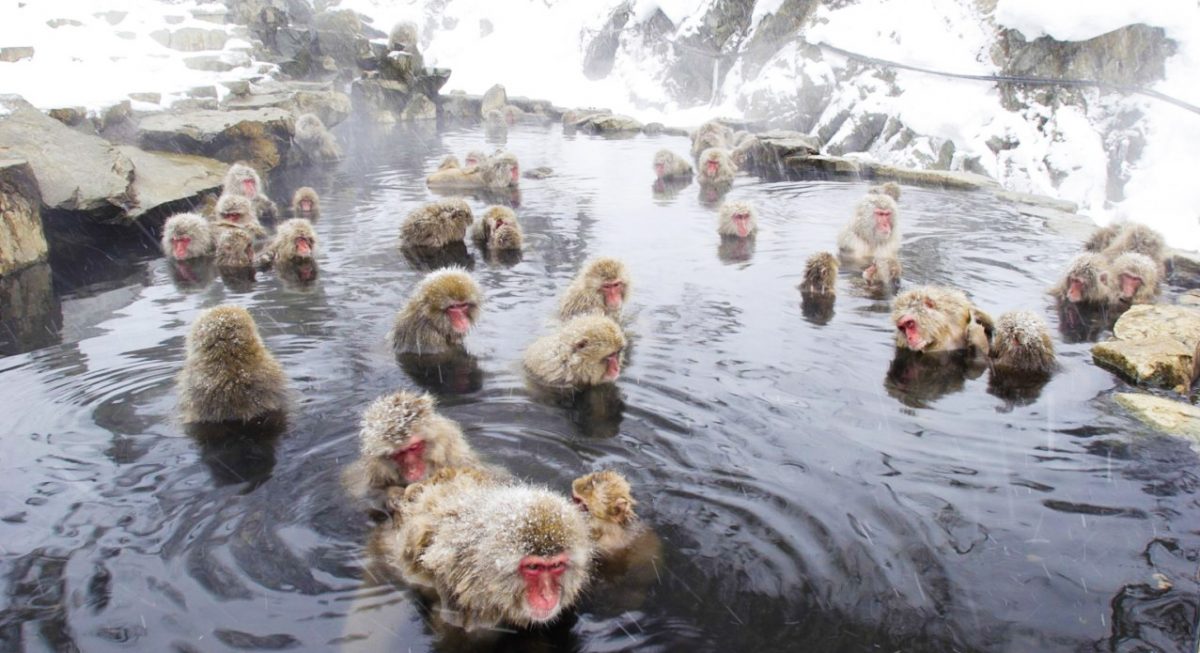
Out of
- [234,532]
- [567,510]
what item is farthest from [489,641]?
[234,532]

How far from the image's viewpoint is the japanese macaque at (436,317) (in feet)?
17.5

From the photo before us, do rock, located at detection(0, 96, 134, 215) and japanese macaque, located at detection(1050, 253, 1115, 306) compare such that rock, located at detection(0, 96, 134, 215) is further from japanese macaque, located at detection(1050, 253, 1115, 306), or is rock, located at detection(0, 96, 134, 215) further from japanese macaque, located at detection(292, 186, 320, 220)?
japanese macaque, located at detection(1050, 253, 1115, 306)

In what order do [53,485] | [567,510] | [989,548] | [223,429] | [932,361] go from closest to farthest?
[567,510], [989,548], [53,485], [223,429], [932,361]

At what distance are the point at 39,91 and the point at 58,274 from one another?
6.30m

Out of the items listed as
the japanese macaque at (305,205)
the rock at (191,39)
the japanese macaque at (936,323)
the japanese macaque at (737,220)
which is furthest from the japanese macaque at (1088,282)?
the rock at (191,39)

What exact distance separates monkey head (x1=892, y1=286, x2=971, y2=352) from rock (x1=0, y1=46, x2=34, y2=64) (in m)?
15.0

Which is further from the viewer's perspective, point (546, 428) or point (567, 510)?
point (546, 428)

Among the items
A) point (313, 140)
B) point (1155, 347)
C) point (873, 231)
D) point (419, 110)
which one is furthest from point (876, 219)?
point (419, 110)

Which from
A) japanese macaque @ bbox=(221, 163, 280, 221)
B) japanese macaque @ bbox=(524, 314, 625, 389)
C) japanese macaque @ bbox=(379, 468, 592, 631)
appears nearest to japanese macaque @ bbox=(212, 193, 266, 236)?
japanese macaque @ bbox=(221, 163, 280, 221)

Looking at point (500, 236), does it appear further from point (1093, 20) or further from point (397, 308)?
point (1093, 20)

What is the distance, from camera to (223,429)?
14.0 ft

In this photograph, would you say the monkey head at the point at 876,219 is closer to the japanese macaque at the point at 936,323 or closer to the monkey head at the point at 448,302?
the japanese macaque at the point at 936,323

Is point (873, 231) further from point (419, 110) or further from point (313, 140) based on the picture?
point (419, 110)

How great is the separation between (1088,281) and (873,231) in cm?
192
